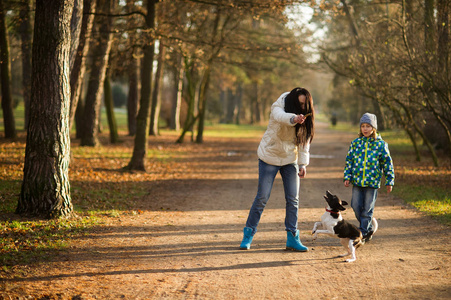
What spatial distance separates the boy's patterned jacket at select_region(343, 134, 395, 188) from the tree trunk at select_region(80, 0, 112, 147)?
1155cm

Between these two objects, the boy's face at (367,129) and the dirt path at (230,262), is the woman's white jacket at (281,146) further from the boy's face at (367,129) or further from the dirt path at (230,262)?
the dirt path at (230,262)

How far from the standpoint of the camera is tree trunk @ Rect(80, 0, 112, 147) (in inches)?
650

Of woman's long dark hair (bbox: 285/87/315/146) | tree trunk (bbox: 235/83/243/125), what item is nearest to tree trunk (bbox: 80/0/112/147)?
woman's long dark hair (bbox: 285/87/315/146)

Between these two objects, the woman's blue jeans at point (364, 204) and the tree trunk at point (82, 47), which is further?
the tree trunk at point (82, 47)

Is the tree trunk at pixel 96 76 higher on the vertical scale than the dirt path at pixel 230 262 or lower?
higher

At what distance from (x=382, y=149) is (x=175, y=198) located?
5.26m

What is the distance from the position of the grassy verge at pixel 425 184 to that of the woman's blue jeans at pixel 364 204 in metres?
2.17

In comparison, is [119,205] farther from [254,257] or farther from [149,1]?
[149,1]

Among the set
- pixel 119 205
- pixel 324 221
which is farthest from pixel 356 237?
pixel 119 205

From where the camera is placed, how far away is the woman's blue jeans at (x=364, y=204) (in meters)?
6.49

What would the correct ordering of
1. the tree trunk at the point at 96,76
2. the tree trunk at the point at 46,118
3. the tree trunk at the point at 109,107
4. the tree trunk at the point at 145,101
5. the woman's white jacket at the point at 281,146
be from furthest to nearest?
the tree trunk at the point at 109,107 < the tree trunk at the point at 96,76 < the tree trunk at the point at 145,101 < the tree trunk at the point at 46,118 < the woman's white jacket at the point at 281,146

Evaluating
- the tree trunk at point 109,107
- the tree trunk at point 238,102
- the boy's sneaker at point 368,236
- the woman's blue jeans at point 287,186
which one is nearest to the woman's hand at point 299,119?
the woman's blue jeans at point 287,186

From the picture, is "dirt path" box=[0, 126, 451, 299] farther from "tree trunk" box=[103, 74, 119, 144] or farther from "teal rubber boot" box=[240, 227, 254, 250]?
"tree trunk" box=[103, 74, 119, 144]

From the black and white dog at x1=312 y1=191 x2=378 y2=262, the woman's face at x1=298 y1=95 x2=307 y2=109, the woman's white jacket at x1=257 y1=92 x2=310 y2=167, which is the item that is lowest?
the black and white dog at x1=312 y1=191 x2=378 y2=262
